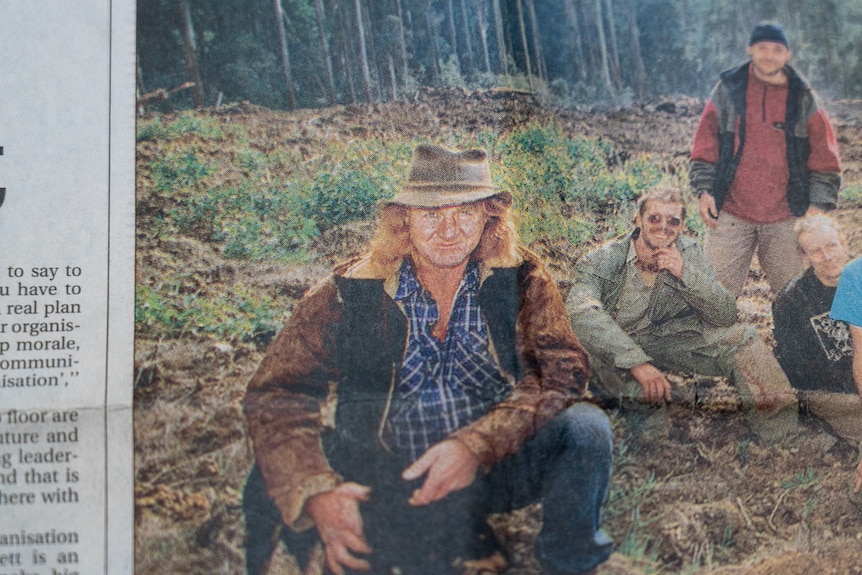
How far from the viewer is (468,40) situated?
341 cm

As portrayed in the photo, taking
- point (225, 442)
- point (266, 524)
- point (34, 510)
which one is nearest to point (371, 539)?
point (266, 524)

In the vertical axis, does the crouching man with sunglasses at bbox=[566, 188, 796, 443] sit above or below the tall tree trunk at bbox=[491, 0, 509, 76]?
below

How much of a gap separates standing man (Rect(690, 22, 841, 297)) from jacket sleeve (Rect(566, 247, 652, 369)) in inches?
19.4

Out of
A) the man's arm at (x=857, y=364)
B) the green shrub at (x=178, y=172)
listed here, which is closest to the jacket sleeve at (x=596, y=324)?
the man's arm at (x=857, y=364)

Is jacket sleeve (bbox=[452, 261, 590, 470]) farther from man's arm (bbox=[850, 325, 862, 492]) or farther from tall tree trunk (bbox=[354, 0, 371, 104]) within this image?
man's arm (bbox=[850, 325, 862, 492])

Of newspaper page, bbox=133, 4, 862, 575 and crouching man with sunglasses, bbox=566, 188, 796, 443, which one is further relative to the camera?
crouching man with sunglasses, bbox=566, 188, 796, 443

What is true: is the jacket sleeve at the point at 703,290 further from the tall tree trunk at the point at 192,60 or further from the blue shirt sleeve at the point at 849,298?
the tall tree trunk at the point at 192,60

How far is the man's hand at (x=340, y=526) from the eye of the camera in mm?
2947

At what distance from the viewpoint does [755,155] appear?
349 centimetres

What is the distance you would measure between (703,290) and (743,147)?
62 centimetres

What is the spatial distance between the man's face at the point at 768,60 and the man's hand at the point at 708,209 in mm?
572

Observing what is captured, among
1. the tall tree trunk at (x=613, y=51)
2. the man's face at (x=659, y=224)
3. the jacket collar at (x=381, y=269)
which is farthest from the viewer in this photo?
the tall tree trunk at (x=613, y=51)

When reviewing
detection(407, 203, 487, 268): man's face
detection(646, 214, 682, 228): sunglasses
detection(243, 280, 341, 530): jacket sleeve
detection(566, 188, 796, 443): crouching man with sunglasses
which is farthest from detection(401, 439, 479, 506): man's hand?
detection(646, 214, 682, 228): sunglasses

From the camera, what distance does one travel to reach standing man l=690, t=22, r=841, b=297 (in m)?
3.46
